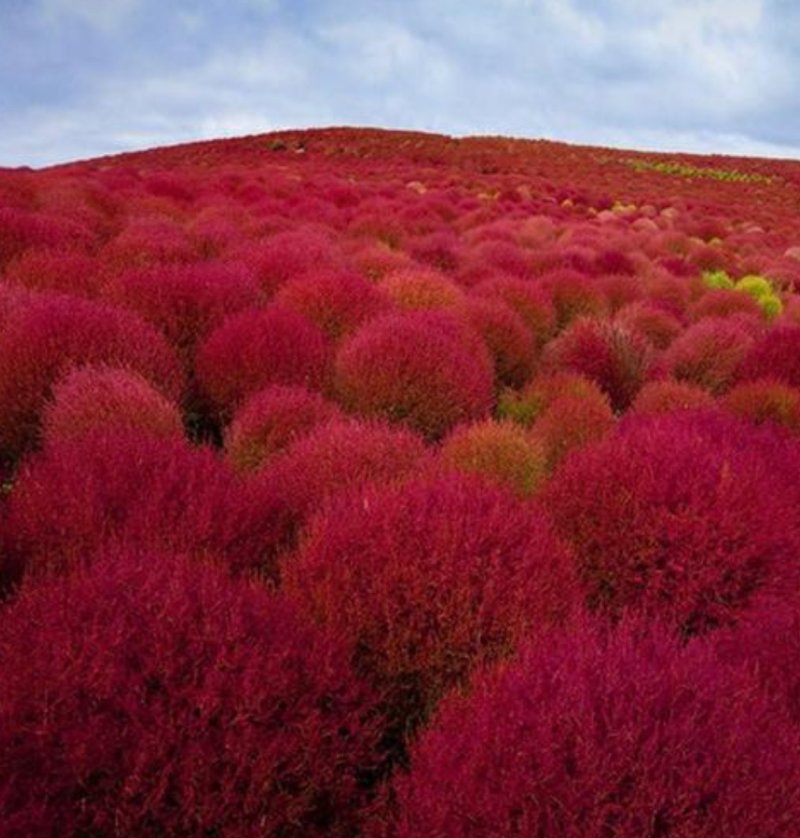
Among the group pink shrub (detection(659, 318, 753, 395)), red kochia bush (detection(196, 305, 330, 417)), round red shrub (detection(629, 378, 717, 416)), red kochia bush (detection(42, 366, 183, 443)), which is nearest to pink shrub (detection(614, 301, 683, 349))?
pink shrub (detection(659, 318, 753, 395))

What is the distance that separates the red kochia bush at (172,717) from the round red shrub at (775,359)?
473 centimetres

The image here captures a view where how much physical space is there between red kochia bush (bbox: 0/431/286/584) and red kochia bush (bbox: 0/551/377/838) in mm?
527

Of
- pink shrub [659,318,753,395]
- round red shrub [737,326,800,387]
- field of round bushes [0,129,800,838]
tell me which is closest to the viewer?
field of round bushes [0,129,800,838]

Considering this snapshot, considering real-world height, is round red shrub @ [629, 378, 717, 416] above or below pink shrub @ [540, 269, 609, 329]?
below

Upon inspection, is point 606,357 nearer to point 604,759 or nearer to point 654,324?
point 654,324

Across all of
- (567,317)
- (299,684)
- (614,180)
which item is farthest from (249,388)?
(614,180)

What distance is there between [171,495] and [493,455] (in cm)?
158

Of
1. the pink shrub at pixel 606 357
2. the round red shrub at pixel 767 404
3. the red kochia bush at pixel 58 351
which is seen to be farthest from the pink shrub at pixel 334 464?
the pink shrub at pixel 606 357

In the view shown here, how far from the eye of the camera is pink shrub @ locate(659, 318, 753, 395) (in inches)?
257

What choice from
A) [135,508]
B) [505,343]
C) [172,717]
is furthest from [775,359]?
[172,717]

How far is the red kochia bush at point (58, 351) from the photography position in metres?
4.36

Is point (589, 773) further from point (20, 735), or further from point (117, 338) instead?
point (117, 338)

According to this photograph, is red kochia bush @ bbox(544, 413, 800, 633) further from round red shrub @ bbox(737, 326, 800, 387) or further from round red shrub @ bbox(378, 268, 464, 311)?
round red shrub @ bbox(378, 268, 464, 311)

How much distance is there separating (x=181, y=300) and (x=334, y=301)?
39.4 inches
